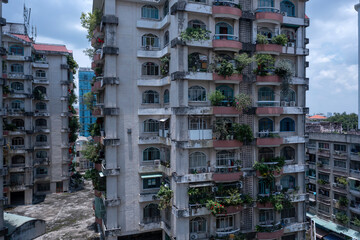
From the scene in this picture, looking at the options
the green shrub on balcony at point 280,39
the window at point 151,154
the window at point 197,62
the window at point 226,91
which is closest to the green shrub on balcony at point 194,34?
the window at point 197,62

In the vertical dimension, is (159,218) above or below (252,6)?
below

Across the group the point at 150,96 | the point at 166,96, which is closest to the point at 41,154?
the point at 150,96

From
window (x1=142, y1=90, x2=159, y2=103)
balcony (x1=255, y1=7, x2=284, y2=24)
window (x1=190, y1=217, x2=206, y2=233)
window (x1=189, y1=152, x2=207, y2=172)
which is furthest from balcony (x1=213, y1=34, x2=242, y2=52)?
window (x1=190, y1=217, x2=206, y2=233)

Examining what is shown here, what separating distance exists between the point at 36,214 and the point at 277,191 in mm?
30387

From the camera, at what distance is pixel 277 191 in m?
22.7

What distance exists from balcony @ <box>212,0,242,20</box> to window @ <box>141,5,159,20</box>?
20.0 feet

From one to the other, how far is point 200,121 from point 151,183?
309 inches

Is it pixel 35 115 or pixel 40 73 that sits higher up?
pixel 40 73

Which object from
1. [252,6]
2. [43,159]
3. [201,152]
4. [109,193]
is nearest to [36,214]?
[43,159]

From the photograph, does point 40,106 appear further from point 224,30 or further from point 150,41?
point 224,30

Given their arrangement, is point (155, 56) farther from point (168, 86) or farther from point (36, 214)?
point (36, 214)

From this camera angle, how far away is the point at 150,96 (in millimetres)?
23797

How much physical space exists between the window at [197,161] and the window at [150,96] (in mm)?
6815

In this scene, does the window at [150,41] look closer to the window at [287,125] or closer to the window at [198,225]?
the window at [287,125]
